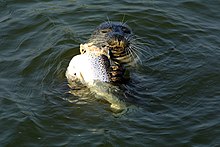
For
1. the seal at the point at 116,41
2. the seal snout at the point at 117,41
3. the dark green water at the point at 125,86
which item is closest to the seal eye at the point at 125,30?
the seal at the point at 116,41

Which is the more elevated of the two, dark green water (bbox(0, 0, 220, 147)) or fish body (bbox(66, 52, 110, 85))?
fish body (bbox(66, 52, 110, 85))

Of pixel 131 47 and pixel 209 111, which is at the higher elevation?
pixel 131 47

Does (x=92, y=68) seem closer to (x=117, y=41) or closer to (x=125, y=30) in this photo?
(x=117, y=41)

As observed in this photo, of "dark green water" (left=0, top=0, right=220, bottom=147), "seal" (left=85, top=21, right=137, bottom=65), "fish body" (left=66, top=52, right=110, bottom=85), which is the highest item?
"seal" (left=85, top=21, right=137, bottom=65)

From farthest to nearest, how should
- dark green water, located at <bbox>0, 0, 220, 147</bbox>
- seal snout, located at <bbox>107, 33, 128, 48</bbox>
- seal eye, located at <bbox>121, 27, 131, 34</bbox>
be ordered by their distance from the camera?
seal eye, located at <bbox>121, 27, 131, 34</bbox>, seal snout, located at <bbox>107, 33, 128, 48</bbox>, dark green water, located at <bbox>0, 0, 220, 147</bbox>

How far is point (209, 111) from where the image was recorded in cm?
647

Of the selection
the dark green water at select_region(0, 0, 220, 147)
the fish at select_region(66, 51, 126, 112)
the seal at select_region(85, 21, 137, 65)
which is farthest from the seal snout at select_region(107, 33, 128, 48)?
the dark green water at select_region(0, 0, 220, 147)

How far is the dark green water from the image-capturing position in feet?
19.8

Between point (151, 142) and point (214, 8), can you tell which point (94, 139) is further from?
point (214, 8)

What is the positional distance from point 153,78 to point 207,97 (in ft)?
2.86

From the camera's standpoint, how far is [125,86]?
21.2 ft

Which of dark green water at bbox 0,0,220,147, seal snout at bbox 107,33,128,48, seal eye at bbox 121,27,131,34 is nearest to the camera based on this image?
Result: dark green water at bbox 0,0,220,147

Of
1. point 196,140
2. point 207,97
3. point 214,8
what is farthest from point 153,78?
point 214,8

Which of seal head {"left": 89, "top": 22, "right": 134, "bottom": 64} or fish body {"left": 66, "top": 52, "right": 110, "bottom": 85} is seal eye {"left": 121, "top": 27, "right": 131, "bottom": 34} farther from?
fish body {"left": 66, "top": 52, "right": 110, "bottom": 85}
